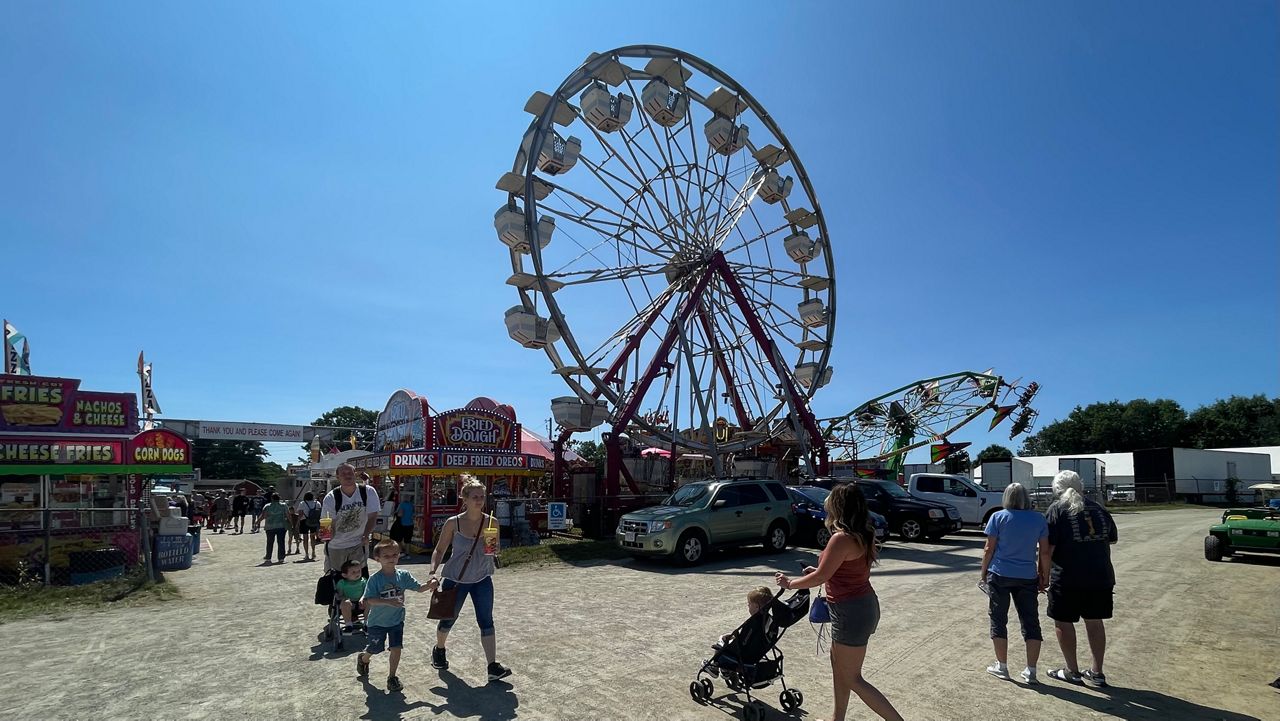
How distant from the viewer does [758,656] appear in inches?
206

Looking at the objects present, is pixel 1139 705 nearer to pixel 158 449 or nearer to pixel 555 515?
pixel 555 515

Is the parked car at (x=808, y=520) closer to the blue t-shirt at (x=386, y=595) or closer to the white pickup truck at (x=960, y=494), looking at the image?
the white pickup truck at (x=960, y=494)

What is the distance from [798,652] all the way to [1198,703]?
3106 millimetres

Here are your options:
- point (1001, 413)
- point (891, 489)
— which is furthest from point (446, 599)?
point (1001, 413)

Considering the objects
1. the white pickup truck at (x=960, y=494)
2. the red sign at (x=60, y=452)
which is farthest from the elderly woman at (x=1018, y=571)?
the red sign at (x=60, y=452)

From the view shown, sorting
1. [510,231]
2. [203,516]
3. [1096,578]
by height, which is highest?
[510,231]

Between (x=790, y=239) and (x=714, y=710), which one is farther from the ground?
(x=790, y=239)

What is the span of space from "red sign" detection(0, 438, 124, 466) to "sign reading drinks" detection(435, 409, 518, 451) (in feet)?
22.4

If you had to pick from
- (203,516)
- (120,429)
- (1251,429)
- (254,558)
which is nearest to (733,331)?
(254,558)

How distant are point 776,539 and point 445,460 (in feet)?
28.1

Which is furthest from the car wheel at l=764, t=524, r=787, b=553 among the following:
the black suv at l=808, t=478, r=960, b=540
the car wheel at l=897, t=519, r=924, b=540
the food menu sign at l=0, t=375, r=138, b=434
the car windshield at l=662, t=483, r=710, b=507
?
the food menu sign at l=0, t=375, r=138, b=434

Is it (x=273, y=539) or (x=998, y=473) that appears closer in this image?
(x=273, y=539)

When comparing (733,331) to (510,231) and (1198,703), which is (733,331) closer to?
(510,231)

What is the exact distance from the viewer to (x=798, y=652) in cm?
687
